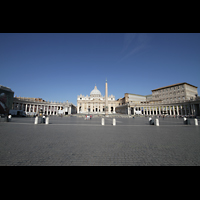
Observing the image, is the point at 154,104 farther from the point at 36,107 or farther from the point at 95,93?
the point at 36,107

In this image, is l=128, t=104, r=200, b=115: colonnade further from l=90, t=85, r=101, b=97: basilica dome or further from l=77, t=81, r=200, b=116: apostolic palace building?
l=90, t=85, r=101, b=97: basilica dome

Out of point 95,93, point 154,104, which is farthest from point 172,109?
point 95,93

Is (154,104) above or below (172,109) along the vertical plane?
above

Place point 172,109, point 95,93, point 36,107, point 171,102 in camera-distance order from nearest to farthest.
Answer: point 171,102
point 172,109
point 36,107
point 95,93

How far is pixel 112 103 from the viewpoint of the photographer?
102438 millimetres

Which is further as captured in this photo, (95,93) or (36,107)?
(95,93)

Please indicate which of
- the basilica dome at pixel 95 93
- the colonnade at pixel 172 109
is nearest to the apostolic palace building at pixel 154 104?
the colonnade at pixel 172 109

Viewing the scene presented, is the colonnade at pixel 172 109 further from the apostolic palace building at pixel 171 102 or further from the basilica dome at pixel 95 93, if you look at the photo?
the basilica dome at pixel 95 93

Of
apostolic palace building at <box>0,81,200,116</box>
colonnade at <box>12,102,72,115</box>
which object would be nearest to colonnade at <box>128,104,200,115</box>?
apostolic palace building at <box>0,81,200,116</box>
